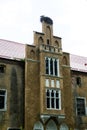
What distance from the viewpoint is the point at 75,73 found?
34.7 meters

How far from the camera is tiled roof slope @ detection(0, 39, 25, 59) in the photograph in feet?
102

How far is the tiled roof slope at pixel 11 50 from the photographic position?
102 feet

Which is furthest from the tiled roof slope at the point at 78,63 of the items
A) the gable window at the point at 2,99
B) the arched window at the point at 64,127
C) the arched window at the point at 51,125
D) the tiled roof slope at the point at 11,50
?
the gable window at the point at 2,99

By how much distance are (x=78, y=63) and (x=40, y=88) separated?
31.4 ft

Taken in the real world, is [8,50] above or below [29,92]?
above

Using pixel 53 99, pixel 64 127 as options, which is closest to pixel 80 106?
pixel 64 127

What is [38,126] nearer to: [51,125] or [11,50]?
[51,125]

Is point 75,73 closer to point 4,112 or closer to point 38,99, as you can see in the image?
point 38,99

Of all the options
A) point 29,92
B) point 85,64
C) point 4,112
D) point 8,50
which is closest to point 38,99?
point 29,92

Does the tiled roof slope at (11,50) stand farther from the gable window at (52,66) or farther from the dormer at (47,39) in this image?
the gable window at (52,66)

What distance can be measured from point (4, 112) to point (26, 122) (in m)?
2.42

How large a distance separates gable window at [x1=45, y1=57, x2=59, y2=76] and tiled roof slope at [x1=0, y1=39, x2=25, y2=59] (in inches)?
114

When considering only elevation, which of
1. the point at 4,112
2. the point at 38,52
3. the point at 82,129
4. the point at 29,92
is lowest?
the point at 82,129

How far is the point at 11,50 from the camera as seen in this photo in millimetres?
33156
